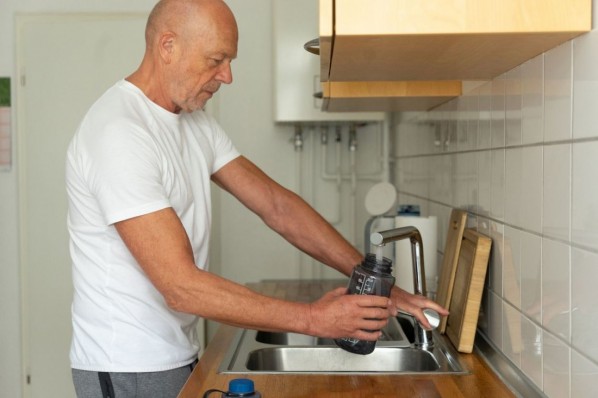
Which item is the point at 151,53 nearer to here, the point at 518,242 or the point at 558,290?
the point at 518,242

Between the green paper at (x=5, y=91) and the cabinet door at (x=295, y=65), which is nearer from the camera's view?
the cabinet door at (x=295, y=65)

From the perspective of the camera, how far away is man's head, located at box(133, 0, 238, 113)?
1.67 m

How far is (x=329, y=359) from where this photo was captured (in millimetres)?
1834

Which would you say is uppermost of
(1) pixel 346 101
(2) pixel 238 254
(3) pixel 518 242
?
(1) pixel 346 101

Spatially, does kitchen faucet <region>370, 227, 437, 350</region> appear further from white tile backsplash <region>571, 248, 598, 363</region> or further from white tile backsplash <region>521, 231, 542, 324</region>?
white tile backsplash <region>571, 248, 598, 363</region>

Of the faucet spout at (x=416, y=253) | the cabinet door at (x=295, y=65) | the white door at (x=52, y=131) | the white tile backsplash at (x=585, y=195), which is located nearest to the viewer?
the white tile backsplash at (x=585, y=195)

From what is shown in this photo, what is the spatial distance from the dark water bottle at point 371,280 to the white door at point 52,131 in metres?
2.43

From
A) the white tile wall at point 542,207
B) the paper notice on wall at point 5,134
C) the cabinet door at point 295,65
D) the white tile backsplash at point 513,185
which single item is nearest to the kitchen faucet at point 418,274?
the white tile wall at point 542,207

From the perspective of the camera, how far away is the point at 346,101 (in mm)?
2424

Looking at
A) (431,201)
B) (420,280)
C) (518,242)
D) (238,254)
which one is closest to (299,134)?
(238,254)

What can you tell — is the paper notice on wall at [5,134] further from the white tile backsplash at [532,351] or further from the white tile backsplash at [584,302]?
the white tile backsplash at [584,302]

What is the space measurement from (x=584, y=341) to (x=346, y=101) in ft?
4.58

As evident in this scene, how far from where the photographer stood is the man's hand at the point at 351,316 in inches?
57.2

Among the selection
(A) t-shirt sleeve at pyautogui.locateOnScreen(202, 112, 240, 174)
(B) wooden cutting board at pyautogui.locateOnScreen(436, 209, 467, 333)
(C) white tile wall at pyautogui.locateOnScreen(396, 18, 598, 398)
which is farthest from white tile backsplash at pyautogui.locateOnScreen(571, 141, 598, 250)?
(A) t-shirt sleeve at pyautogui.locateOnScreen(202, 112, 240, 174)
